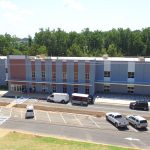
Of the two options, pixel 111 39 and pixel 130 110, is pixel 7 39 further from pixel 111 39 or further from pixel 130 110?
pixel 130 110

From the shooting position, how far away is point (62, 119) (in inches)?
2340

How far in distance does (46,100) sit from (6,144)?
2623 cm

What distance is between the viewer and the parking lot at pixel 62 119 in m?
55.9

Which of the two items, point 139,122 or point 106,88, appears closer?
point 139,122

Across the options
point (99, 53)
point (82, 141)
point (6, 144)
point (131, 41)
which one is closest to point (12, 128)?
point (6, 144)

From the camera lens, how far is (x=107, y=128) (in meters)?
54.5

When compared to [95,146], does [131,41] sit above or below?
above

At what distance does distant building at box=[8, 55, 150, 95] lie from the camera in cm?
7431

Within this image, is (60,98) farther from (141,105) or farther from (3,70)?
(3,70)

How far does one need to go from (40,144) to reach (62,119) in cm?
1328

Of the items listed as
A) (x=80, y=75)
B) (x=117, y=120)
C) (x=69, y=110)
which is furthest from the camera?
(x=80, y=75)

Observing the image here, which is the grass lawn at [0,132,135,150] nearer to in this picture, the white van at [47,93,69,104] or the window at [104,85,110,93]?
the white van at [47,93,69,104]

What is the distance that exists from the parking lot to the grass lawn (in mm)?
7814

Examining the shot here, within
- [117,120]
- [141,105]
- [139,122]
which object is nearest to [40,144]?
[117,120]
